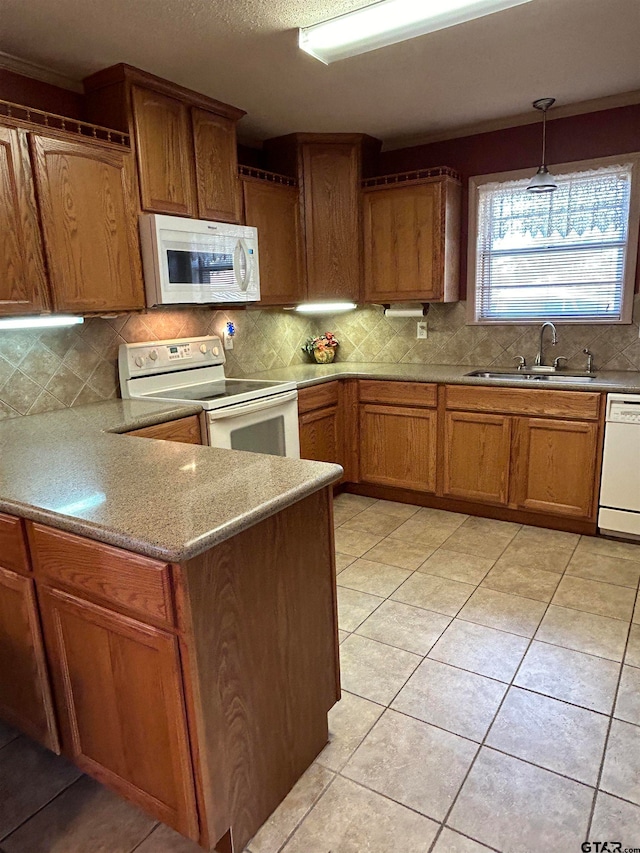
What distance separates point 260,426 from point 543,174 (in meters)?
2.06

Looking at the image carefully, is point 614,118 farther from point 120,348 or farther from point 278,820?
point 278,820

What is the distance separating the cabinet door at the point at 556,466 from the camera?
3.08 meters

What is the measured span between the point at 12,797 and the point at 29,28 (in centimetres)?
265

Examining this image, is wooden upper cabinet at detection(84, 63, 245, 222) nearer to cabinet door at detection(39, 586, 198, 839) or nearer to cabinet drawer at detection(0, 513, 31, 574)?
cabinet drawer at detection(0, 513, 31, 574)

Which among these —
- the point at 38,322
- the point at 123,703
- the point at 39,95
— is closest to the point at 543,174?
the point at 39,95

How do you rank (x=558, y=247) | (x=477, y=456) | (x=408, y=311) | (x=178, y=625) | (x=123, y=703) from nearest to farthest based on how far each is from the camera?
(x=178, y=625) → (x=123, y=703) → (x=477, y=456) → (x=558, y=247) → (x=408, y=311)

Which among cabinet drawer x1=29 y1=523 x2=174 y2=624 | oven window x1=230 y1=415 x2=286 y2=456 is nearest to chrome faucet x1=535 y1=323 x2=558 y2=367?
oven window x1=230 y1=415 x2=286 y2=456

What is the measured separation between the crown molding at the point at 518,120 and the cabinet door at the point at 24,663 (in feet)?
11.8

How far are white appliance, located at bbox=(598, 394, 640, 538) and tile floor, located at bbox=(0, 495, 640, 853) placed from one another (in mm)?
315

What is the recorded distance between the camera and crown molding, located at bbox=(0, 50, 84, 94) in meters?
2.37

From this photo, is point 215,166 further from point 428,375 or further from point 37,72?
point 428,375

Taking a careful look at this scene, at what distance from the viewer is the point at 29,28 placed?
2.13 m

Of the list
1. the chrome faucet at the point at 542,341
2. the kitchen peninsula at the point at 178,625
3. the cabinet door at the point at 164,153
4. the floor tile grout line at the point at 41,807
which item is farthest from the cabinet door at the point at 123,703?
the chrome faucet at the point at 542,341

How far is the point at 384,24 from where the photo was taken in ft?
6.95
